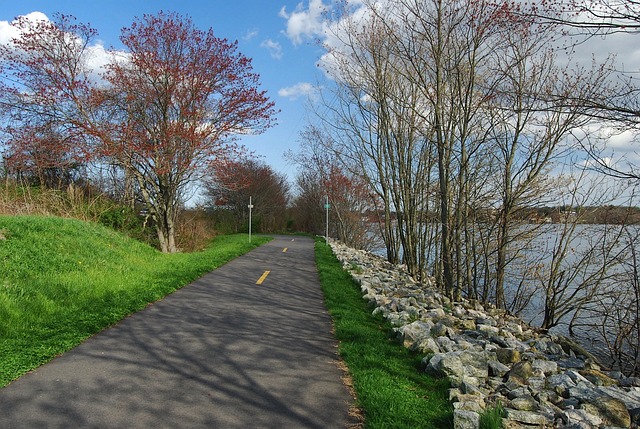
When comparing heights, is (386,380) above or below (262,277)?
below

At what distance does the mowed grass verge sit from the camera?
18.2 feet

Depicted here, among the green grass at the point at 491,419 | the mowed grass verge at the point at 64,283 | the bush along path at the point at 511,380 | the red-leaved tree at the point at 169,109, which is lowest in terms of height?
the bush along path at the point at 511,380

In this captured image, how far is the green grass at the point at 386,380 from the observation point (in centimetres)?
375

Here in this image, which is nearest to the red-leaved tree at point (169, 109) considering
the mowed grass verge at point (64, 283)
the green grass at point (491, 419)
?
the mowed grass verge at point (64, 283)

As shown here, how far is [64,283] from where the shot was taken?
820 cm

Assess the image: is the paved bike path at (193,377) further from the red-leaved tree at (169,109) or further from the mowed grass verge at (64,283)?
the red-leaved tree at (169,109)

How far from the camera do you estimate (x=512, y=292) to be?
13.2m

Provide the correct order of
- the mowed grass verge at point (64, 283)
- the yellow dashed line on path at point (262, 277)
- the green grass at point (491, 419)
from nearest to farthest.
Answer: the green grass at point (491, 419)
the mowed grass verge at point (64, 283)
the yellow dashed line on path at point (262, 277)

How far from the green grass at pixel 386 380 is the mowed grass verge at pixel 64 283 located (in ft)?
11.0

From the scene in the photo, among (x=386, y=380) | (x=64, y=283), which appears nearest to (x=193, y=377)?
(x=386, y=380)

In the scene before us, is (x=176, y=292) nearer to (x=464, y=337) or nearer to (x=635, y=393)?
(x=464, y=337)

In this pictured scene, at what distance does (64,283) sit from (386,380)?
644 centimetres

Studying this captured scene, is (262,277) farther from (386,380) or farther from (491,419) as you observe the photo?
(491,419)

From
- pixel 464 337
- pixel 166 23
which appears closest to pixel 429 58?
pixel 464 337
